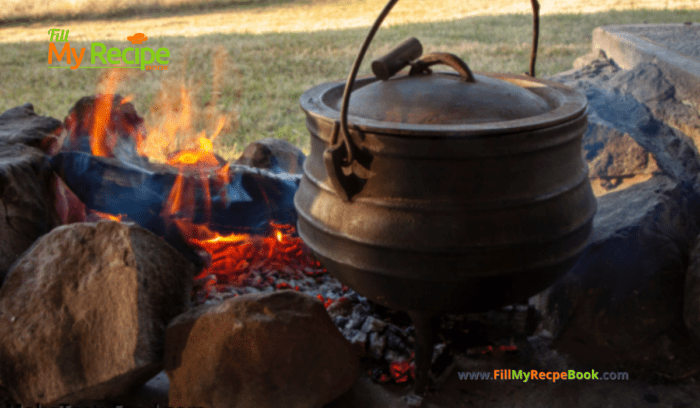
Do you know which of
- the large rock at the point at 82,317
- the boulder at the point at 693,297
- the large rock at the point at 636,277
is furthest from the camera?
the large rock at the point at 636,277

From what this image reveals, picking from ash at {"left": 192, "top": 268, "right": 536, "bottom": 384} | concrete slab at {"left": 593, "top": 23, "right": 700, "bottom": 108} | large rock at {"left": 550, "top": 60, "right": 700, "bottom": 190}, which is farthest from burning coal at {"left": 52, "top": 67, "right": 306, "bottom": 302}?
concrete slab at {"left": 593, "top": 23, "right": 700, "bottom": 108}

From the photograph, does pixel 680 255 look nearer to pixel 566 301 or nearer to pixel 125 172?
pixel 566 301

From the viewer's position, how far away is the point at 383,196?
1.86 m

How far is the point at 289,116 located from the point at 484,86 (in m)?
4.89

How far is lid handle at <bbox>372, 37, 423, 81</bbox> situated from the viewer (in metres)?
2.01

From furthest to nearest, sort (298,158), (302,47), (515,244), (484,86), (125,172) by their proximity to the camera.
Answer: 1. (302,47)
2. (298,158)
3. (125,172)
4. (484,86)
5. (515,244)

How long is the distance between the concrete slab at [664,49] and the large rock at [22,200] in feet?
12.2

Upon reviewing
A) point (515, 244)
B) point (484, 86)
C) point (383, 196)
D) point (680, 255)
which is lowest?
point (680, 255)

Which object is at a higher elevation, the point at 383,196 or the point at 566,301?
the point at 383,196

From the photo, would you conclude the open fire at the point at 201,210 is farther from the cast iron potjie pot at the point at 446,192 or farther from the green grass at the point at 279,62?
the green grass at the point at 279,62

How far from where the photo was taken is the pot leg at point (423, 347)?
216cm

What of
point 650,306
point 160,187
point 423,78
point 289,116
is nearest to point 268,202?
point 160,187

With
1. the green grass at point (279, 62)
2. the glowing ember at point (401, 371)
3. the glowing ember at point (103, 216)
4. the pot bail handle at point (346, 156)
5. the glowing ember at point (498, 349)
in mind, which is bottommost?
the glowing ember at point (498, 349)

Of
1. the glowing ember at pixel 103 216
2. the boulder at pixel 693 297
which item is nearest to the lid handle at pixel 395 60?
the boulder at pixel 693 297
